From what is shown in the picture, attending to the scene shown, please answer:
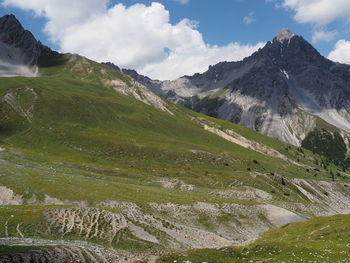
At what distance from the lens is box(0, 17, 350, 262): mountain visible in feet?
162

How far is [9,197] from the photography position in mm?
72688

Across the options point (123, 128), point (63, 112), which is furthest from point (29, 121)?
point (123, 128)

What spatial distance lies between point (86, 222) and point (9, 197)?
94.8 feet

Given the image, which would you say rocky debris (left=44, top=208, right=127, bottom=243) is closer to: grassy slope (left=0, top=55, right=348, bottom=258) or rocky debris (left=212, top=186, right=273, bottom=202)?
grassy slope (left=0, top=55, right=348, bottom=258)

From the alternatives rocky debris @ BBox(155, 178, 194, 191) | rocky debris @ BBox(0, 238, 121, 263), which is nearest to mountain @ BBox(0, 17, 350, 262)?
rocky debris @ BBox(0, 238, 121, 263)

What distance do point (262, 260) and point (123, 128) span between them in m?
173

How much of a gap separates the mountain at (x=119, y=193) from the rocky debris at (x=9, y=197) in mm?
221

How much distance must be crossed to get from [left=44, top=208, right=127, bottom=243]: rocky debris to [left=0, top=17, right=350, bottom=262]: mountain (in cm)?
16

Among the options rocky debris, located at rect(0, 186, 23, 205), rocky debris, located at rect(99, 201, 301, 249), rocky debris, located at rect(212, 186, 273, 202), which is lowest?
rocky debris, located at rect(0, 186, 23, 205)

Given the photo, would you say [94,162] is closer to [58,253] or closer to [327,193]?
[58,253]

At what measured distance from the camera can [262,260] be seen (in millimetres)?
32281

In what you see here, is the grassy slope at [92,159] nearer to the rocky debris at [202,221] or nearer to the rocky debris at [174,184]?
the rocky debris at [174,184]

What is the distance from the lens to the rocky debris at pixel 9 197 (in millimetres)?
71000

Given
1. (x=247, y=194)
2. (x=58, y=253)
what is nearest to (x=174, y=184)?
(x=247, y=194)
